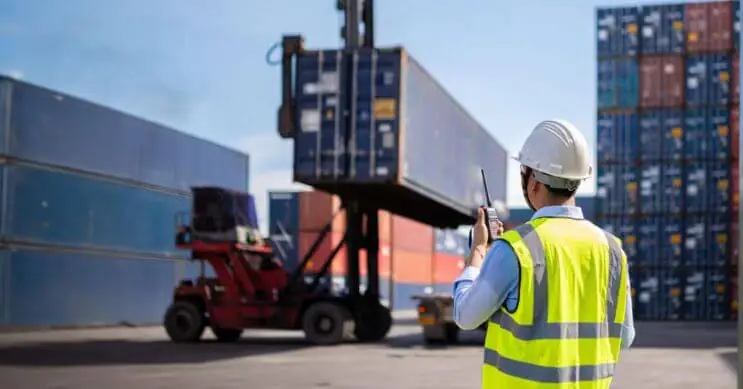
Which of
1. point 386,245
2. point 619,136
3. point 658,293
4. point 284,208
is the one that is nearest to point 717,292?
point 658,293

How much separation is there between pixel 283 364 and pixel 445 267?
48880mm

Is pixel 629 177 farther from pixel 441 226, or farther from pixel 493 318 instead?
pixel 493 318

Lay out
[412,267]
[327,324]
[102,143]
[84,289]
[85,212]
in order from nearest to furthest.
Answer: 1. [327,324]
2. [84,289]
3. [85,212]
4. [102,143]
5. [412,267]

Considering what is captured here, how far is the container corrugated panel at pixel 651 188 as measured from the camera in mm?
31594

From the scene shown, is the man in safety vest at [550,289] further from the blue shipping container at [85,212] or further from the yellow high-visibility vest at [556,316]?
the blue shipping container at [85,212]

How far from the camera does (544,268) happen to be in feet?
7.98

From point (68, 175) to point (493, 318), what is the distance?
75.9 ft

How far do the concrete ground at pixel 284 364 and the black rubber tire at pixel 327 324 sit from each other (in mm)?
302

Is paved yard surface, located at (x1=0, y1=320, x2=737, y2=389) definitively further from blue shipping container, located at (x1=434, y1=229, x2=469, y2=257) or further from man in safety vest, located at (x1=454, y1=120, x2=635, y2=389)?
blue shipping container, located at (x1=434, y1=229, x2=469, y2=257)

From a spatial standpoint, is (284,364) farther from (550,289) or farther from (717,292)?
(717,292)

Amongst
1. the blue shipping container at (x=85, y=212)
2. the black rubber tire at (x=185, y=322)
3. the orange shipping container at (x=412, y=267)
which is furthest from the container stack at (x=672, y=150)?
the orange shipping container at (x=412, y=267)

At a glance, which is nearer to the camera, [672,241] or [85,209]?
[85,209]

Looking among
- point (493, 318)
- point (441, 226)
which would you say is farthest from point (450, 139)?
point (493, 318)

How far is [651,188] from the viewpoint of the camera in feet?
104
